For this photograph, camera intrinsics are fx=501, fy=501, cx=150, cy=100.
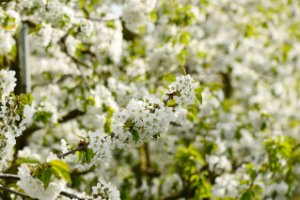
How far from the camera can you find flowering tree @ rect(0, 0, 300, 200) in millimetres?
3777

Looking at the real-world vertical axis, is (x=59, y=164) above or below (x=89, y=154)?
below

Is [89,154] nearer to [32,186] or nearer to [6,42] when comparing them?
[32,186]

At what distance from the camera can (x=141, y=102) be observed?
3783 mm

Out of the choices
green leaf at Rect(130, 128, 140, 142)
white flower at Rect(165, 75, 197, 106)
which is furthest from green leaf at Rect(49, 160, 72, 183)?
white flower at Rect(165, 75, 197, 106)

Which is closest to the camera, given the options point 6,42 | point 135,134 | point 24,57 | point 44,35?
point 135,134

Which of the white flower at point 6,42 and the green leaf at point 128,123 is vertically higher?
the white flower at point 6,42

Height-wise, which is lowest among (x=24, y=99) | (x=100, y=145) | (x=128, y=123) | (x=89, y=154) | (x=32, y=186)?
(x=32, y=186)

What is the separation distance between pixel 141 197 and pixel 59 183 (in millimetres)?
6061

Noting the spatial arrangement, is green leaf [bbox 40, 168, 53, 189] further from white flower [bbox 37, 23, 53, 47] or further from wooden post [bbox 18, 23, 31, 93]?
wooden post [bbox 18, 23, 31, 93]

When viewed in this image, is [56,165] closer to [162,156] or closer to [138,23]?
[138,23]

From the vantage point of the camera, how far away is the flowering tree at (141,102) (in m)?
3.78

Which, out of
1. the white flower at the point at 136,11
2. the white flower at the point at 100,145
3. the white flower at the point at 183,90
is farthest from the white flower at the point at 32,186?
the white flower at the point at 136,11

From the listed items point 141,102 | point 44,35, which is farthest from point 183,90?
point 44,35

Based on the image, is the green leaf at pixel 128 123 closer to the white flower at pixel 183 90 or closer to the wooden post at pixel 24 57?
the white flower at pixel 183 90
